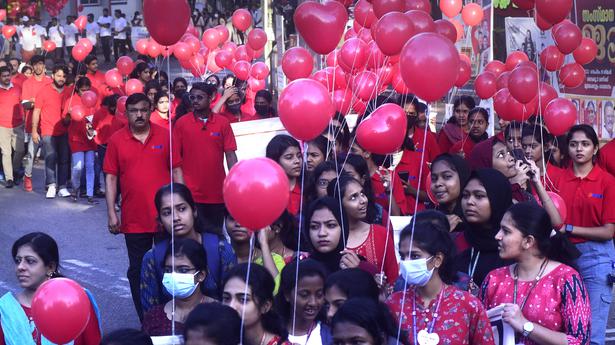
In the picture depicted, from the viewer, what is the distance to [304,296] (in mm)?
4918

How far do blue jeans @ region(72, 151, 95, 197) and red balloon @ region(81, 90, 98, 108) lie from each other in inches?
31.4

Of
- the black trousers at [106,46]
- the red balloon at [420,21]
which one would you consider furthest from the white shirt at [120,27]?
the red balloon at [420,21]

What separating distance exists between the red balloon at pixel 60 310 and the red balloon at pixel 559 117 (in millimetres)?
4397

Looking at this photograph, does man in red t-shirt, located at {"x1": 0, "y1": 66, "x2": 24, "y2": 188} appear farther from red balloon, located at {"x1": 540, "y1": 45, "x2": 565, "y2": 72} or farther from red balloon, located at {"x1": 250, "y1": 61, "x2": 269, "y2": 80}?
red balloon, located at {"x1": 540, "y1": 45, "x2": 565, "y2": 72}

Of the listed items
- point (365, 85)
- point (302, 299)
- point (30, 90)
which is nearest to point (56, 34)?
point (30, 90)

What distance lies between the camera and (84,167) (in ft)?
46.0

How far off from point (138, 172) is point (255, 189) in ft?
11.8

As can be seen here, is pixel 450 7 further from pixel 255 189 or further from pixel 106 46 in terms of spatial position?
pixel 106 46

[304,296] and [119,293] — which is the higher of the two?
[304,296]

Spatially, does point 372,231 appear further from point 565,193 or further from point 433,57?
point 565,193

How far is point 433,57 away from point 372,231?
1.12 metres

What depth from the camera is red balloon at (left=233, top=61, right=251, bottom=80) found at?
13359mm

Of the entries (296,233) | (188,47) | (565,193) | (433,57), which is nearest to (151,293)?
(296,233)

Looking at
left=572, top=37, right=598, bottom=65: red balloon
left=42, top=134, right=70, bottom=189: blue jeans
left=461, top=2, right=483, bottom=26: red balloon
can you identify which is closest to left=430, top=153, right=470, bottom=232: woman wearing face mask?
left=572, top=37, right=598, bottom=65: red balloon
